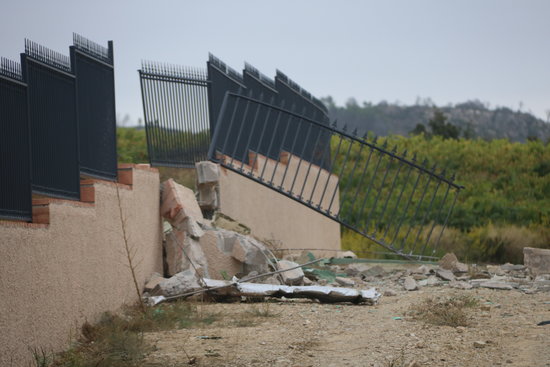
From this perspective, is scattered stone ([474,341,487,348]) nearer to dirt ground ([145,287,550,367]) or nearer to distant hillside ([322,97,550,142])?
dirt ground ([145,287,550,367])

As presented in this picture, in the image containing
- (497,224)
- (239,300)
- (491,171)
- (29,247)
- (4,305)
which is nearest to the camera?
(4,305)

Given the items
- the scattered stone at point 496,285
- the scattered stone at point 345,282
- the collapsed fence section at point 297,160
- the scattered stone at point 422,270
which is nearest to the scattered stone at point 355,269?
the collapsed fence section at point 297,160

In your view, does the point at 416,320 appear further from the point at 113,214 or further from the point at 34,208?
the point at 34,208

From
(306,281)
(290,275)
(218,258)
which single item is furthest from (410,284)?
(218,258)

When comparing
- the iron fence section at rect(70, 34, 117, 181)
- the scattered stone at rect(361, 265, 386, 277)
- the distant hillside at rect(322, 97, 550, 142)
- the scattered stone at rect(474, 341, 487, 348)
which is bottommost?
the distant hillside at rect(322, 97, 550, 142)

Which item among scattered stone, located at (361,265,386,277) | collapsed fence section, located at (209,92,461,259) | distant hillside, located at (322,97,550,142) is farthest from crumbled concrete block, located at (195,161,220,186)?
distant hillside, located at (322,97,550,142)

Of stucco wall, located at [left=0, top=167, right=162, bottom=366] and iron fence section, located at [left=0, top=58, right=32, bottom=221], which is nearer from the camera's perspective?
stucco wall, located at [left=0, top=167, right=162, bottom=366]

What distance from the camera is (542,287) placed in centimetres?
1082

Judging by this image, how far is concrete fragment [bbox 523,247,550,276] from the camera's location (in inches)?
476

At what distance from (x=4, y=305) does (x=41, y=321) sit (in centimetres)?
67

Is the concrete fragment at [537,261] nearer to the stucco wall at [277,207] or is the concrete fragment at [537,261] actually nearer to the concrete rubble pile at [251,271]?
the concrete rubble pile at [251,271]

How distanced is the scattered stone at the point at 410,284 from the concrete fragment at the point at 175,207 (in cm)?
294

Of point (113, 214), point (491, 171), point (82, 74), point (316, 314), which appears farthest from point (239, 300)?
point (491, 171)

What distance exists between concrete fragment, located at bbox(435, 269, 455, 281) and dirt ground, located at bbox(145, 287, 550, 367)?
1877 millimetres
